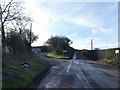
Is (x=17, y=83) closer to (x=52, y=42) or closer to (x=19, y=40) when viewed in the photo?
(x=19, y=40)

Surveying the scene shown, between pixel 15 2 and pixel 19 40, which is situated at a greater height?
pixel 15 2

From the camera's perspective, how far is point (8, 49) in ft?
103

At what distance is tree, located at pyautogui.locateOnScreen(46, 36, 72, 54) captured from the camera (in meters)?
88.1

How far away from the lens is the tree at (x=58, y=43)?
88.1 meters

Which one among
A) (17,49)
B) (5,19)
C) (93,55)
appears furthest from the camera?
(93,55)

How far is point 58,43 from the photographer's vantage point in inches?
3474

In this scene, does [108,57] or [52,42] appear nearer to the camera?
[108,57]

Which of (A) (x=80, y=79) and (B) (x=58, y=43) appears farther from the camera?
(B) (x=58, y=43)

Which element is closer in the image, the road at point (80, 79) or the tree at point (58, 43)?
the road at point (80, 79)

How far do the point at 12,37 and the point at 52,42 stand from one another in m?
58.2

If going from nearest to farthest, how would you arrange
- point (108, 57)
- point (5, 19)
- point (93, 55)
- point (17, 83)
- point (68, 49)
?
point (17, 83), point (5, 19), point (108, 57), point (93, 55), point (68, 49)

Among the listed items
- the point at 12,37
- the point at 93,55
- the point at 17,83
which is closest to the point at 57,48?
the point at 93,55

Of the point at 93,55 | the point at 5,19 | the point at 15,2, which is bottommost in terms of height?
the point at 93,55

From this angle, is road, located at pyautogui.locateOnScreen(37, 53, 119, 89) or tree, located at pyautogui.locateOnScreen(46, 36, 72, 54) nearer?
road, located at pyautogui.locateOnScreen(37, 53, 119, 89)
